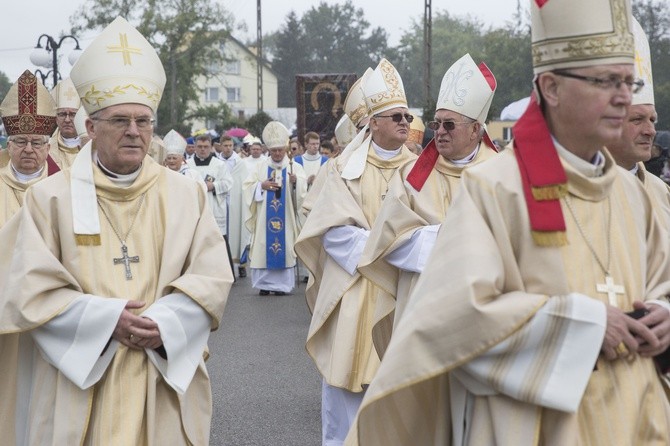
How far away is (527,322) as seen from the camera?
12.0ft

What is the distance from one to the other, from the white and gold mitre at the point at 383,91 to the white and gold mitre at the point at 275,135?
27.7 ft

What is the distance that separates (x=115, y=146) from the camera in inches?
203

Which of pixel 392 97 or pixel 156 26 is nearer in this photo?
pixel 392 97

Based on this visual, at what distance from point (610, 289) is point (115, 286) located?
2.17 meters

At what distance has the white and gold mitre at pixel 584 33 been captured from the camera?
12.4 feet

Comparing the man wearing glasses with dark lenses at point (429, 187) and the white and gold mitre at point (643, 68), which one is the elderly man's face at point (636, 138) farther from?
the man wearing glasses with dark lenses at point (429, 187)

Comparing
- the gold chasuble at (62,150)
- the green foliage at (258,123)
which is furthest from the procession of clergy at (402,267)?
the green foliage at (258,123)

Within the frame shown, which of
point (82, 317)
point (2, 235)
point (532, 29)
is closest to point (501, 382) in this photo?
point (532, 29)

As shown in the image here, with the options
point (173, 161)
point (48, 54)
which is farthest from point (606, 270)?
point (48, 54)

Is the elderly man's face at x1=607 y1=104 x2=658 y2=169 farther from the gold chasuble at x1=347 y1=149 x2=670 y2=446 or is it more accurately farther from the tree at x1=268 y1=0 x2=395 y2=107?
the tree at x1=268 y1=0 x2=395 y2=107

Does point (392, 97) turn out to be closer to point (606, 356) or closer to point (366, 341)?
point (366, 341)

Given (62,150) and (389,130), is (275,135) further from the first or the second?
(389,130)

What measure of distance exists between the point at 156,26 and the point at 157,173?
58444 mm

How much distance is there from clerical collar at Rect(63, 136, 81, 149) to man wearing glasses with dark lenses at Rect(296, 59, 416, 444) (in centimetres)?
382
